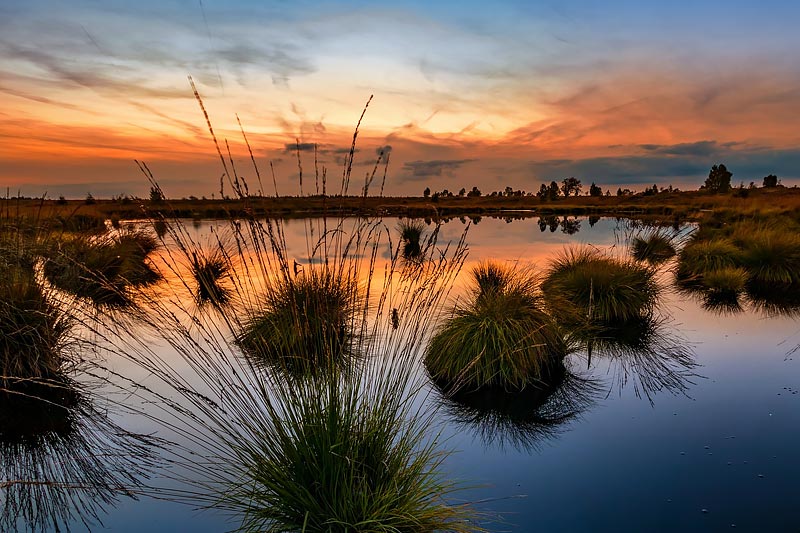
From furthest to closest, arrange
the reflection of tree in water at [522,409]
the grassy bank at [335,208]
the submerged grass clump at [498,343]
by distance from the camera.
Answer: the submerged grass clump at [498,343] → the reflection of tree in water at [522,409] → the grassy bank at [335,208]

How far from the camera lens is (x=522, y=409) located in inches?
240

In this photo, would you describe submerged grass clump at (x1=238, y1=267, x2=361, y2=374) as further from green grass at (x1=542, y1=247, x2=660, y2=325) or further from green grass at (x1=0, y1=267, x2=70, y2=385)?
green grass at (x1=542, y1=247, x2=660, y2=325)

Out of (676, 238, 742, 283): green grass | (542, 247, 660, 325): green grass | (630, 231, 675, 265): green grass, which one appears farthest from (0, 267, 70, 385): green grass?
(676, 238, 742, 283): green grass

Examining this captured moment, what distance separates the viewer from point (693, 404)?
240 inches

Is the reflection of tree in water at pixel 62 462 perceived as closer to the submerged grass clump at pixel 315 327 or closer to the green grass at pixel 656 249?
the submerged grass clump at pixel 315 327

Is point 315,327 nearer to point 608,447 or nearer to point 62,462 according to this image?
point 62,462

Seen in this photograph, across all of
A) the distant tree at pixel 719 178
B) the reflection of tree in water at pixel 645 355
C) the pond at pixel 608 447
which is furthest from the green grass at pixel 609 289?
the distant tree at pixel 719 178

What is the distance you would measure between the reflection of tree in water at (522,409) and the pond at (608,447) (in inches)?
0.9

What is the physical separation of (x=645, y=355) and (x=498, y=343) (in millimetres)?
2871

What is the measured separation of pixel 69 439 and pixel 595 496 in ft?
17.1

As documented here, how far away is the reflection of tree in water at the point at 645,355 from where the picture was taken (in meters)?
6.83

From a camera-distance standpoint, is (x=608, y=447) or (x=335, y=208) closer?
(x=608, y=447)

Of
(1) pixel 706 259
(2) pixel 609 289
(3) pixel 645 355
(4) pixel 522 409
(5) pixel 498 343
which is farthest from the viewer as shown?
(1) pixel 706 259

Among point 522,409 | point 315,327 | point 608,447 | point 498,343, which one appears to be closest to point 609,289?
point 498,343
